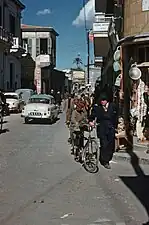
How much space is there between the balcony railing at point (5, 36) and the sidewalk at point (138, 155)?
91.4 ft

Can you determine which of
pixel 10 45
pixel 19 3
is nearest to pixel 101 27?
pixel 10 45

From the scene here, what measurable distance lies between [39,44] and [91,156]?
53.7 m

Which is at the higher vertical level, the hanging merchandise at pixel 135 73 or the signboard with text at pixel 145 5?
the signboard with text at pixel 145 5

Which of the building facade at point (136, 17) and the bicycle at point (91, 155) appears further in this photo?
the building facade at point (136, 17)

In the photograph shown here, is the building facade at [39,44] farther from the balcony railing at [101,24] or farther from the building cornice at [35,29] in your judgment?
the balcony railing at [101,24]

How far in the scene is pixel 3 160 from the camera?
40.8ft

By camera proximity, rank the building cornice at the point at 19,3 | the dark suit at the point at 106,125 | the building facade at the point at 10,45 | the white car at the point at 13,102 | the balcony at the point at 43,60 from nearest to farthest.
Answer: the dark suit at the point at 106,125
the white car at the point at 13,102
the building facade at the point at 10,45
the building cornice at the point at 19,3
the balcony at the point at 43,60

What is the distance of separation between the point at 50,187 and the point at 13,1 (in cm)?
4029

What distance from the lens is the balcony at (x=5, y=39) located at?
40.3 meters

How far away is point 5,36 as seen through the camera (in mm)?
41781

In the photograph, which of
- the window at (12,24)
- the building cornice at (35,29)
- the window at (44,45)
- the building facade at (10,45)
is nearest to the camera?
the building facade at (10,45)

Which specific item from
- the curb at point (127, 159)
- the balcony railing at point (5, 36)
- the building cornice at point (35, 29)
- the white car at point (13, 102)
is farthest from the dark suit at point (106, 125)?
the building cornice at point (35, 29)

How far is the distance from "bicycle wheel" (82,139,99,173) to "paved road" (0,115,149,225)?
21cm

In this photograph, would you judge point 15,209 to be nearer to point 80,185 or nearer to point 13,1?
point 80,185
